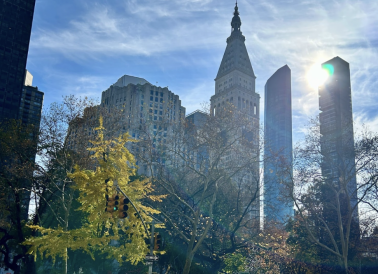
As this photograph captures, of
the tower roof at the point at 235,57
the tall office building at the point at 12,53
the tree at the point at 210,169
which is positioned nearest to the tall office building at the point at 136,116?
the tree at the point at 210,169

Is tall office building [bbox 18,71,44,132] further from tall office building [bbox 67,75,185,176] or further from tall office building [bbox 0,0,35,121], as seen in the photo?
tall office building [bbox 0,0,35,121]

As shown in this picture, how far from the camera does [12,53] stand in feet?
298

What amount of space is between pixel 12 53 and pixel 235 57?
71.5 meters

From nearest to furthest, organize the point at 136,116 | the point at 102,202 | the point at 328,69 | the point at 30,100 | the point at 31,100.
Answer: the point at 102,202
the point at 136,116
the point at 30,100
the point at 31,100
the point at 328,69

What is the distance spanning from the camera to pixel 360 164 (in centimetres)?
2905

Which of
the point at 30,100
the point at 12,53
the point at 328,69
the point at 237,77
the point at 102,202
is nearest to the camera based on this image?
the point at 102,202

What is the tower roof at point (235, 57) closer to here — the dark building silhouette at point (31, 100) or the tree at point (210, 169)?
the dark building silhouette at point (31, 100)

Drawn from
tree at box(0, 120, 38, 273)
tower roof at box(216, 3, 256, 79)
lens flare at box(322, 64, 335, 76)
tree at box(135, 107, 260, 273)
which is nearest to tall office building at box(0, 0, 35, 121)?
tree at box(0, 120, 38, 273)

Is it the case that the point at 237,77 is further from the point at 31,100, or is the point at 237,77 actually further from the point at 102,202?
the point at 102,202

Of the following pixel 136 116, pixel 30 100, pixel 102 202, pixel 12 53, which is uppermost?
pixel 30 100

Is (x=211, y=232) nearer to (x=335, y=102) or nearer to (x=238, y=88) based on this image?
(x=238, y=88)

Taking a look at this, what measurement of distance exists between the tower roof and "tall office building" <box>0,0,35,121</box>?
66.1 metres

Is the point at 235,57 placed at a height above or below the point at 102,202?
above

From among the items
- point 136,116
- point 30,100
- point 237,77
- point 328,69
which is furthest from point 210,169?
point 328,69
